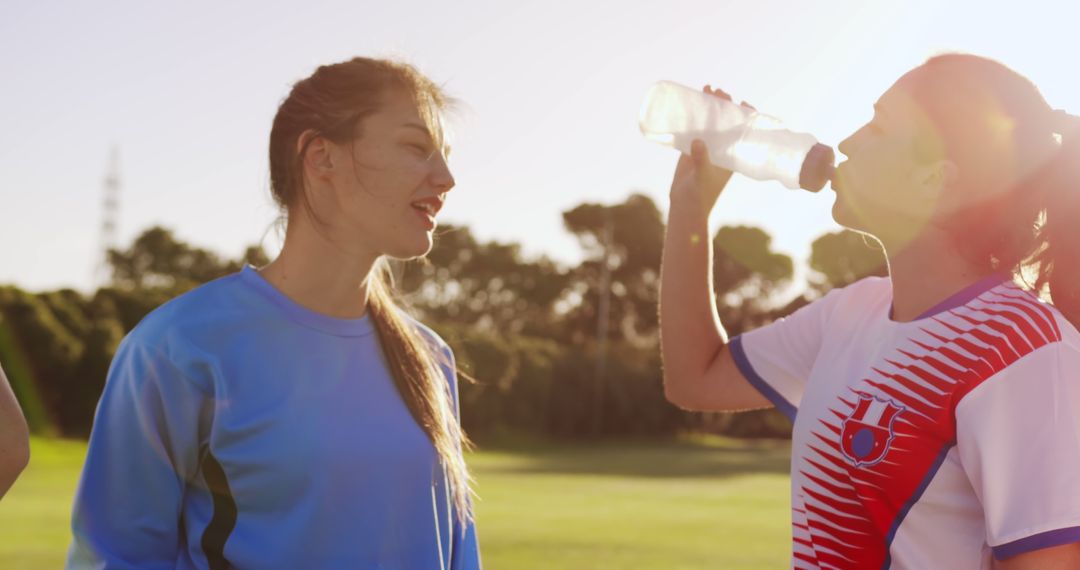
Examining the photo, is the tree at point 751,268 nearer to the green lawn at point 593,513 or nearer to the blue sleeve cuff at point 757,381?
the green lawn at point 593,513

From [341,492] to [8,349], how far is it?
30.4 m

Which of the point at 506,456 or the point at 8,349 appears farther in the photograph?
the point at 506,456

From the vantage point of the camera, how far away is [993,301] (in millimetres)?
2559

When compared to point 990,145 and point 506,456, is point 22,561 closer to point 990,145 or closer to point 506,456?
point 990,145

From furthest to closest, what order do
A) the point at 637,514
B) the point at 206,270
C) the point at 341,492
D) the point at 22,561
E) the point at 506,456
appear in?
the point at 206,270 < the point at 506,456 < the point at 637,514 < the point at 22,561 < the point at 341,492

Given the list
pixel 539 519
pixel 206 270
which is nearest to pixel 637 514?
pixel 539 519

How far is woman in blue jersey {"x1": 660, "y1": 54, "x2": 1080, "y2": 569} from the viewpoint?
230cm

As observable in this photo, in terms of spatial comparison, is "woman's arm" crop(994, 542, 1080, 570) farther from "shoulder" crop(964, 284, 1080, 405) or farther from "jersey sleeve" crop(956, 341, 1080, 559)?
"shoulder" crop(964, 284, 1080, 405)

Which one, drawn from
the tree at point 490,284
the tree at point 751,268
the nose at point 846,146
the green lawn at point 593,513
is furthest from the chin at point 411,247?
the tree at point 490,284

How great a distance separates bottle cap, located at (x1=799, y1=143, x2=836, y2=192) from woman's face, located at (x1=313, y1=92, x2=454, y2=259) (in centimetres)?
107

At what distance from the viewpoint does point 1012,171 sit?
259cm

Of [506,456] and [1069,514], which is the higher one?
[1069,514]

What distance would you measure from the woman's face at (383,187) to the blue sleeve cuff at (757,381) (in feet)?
3.08

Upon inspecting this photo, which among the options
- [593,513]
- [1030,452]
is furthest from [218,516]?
[593,513]
